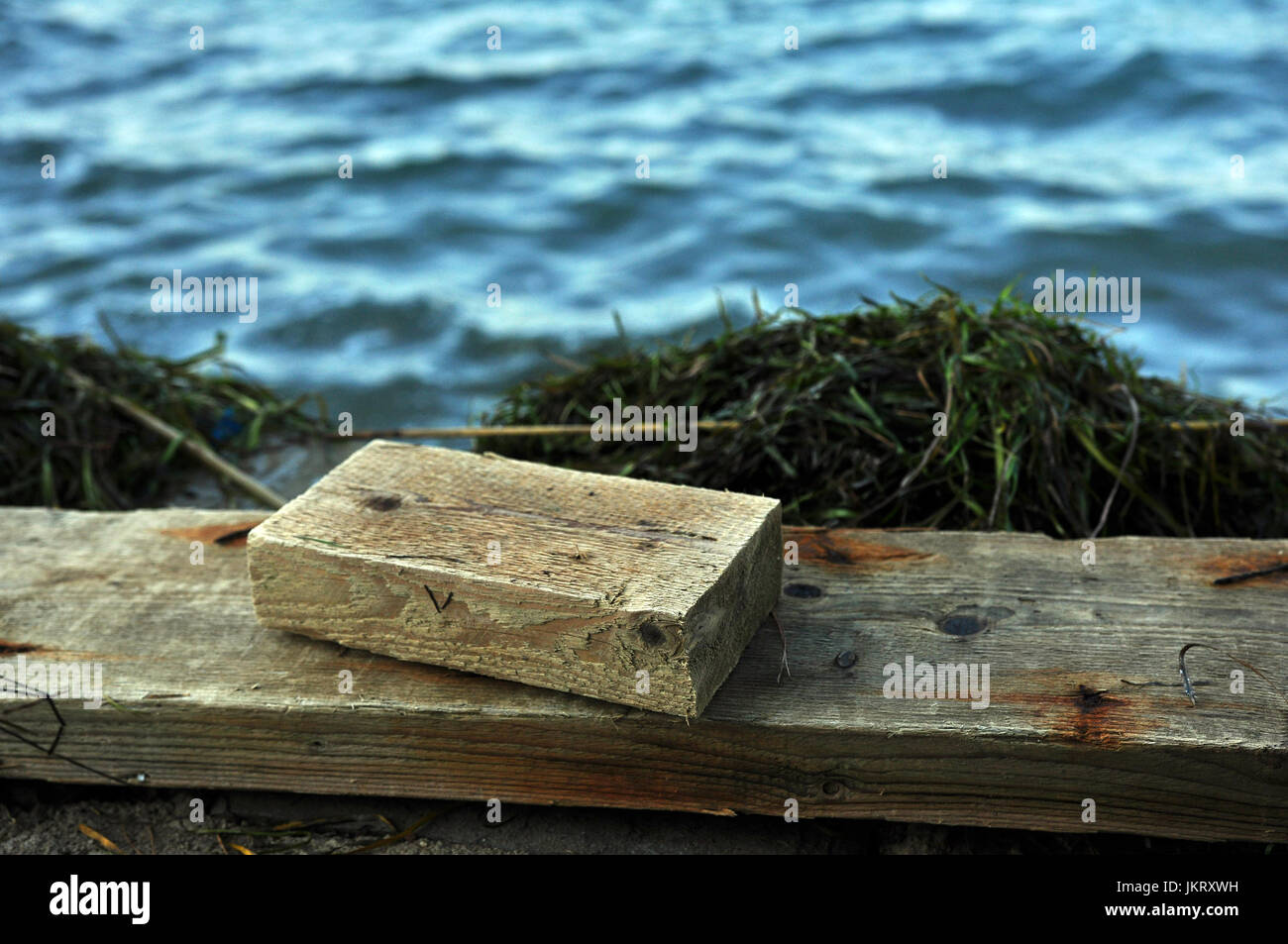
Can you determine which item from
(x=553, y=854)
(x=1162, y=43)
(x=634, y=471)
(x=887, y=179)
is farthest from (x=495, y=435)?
(x=1162, y=43)

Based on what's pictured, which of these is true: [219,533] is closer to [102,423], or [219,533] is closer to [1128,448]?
[102,423]

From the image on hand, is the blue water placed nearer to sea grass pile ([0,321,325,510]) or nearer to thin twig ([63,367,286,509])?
sea grass pile ([0,321,325,510])

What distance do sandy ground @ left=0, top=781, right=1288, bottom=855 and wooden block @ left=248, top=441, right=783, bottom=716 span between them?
1.07ft

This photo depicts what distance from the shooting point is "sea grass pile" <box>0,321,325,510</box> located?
3580mm

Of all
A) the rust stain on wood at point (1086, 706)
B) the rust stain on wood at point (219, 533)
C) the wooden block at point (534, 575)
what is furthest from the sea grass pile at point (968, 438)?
the rust stain on wood at point (219, 533)

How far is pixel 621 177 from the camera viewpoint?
755 centimetres

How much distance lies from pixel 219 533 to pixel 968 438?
1.71 metres

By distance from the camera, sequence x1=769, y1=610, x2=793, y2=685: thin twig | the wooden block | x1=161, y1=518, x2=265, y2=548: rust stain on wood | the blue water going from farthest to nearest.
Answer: the blue water
x1=161, y1=518, x2=265, y2=548: rust stain on wood
x1=769, y1=610, x2=793, y2=685: thin twig
the wooden block

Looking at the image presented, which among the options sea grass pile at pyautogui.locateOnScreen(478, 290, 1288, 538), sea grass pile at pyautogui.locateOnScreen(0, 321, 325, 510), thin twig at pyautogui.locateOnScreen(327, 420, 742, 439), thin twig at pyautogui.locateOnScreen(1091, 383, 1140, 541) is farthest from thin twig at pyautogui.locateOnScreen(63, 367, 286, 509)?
thin twig at pyautogui.locateOnScreen(1091, 383, 1140, 541)

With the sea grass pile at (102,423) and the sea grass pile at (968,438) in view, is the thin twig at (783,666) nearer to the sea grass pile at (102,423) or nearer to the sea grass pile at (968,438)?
the sea grass pile at (968,438)

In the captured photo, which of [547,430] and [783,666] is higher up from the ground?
[547,430]

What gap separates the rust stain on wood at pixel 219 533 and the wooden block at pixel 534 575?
38 centimetres

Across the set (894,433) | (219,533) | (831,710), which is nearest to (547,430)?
(894,433)

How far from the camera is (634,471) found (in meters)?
3.26
